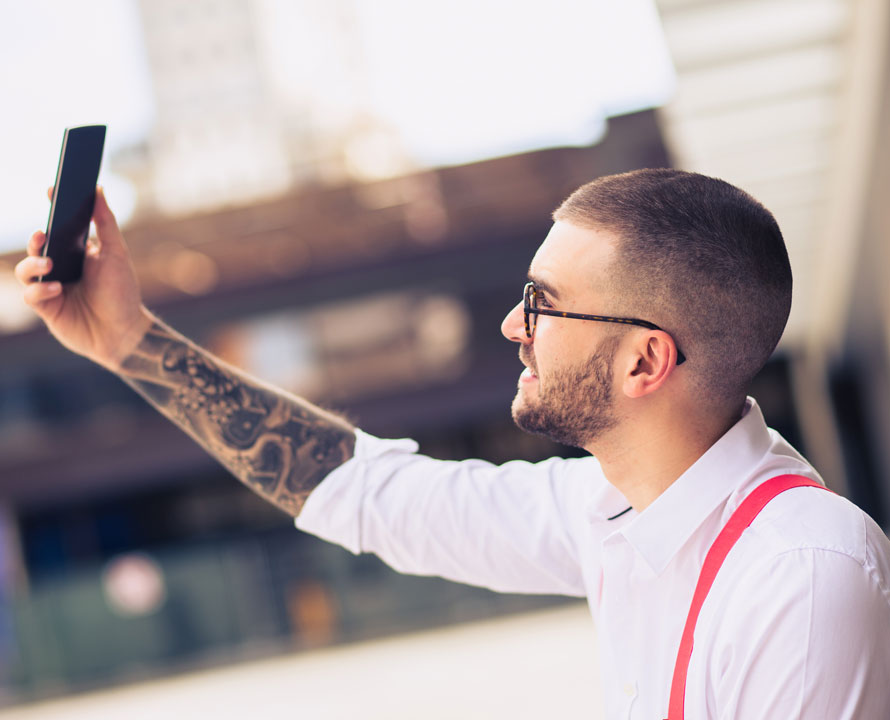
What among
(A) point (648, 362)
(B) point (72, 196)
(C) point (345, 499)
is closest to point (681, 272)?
(A) point (648, 362)

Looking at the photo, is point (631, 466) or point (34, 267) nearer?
point (631, 466)

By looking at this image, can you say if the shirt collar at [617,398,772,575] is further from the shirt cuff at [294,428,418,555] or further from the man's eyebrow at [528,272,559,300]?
the shirt cuff at [294,428,418,555]

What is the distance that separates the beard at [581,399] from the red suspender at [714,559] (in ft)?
0.92

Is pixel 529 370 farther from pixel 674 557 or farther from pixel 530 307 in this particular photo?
pixel 674 557

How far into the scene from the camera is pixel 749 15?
4.28 meters

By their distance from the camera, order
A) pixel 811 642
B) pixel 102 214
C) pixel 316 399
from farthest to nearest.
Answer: pixel 316 399, pixel 102 214, pixel 811 642

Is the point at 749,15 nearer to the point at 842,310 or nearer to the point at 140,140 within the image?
the point at 842,310

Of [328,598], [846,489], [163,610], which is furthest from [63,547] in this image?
[846,489]

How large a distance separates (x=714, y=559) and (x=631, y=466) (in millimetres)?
263

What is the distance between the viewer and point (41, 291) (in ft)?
5.79

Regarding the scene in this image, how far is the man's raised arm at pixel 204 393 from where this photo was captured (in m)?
1.91

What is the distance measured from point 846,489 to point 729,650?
56.7ft

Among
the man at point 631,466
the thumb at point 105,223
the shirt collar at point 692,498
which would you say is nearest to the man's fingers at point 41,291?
the man at point 631,466

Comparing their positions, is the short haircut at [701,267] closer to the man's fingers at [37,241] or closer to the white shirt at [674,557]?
the white shirt at [674,557]
